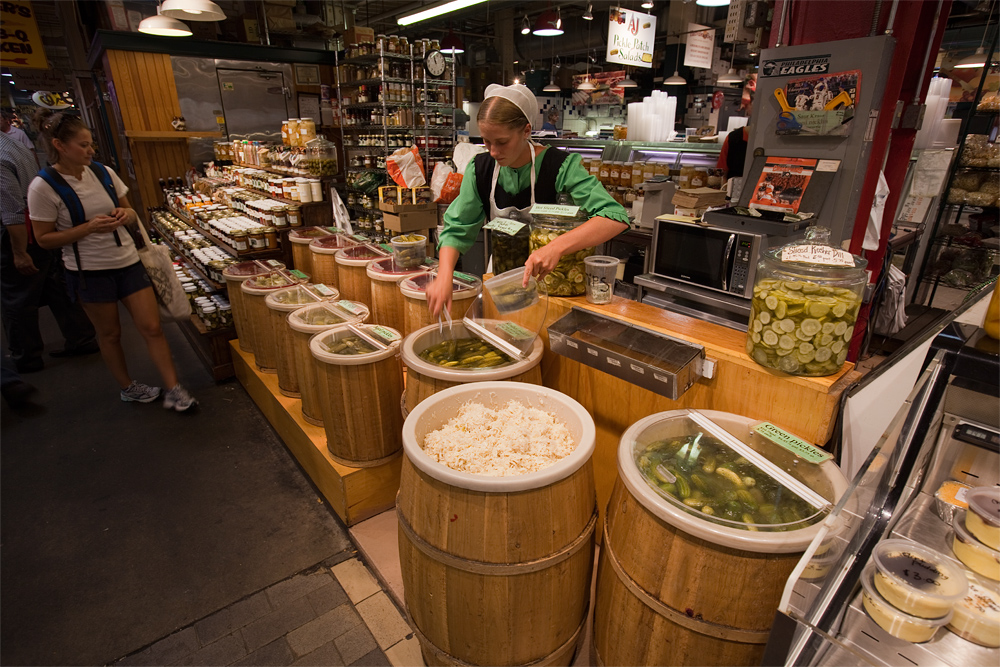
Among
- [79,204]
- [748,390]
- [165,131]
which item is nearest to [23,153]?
[79,204]

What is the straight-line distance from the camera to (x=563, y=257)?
2002 millimetres

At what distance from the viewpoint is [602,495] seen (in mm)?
2133

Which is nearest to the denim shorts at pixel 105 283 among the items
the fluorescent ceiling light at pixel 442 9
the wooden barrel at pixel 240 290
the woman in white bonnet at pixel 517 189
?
the wooden barrel at pixel 240 290

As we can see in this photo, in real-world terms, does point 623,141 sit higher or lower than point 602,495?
higher

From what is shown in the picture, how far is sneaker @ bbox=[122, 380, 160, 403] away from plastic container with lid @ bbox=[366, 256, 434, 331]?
2.03m

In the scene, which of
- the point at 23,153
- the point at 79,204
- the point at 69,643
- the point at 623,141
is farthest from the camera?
the point at 623,141

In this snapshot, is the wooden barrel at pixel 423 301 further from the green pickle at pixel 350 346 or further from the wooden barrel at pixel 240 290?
the wooden barrel at pixel 240 290

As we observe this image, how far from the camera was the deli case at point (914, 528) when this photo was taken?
87cm

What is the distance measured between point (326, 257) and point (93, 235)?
4.44ft

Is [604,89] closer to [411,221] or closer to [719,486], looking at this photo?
[411,221]

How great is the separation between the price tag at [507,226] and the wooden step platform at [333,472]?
48.3 inches

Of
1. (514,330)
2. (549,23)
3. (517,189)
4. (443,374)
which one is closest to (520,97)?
(517,189)

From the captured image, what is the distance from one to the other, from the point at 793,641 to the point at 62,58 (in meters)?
22.7

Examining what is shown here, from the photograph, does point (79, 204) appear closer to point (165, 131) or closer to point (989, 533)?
point (989, 533)
